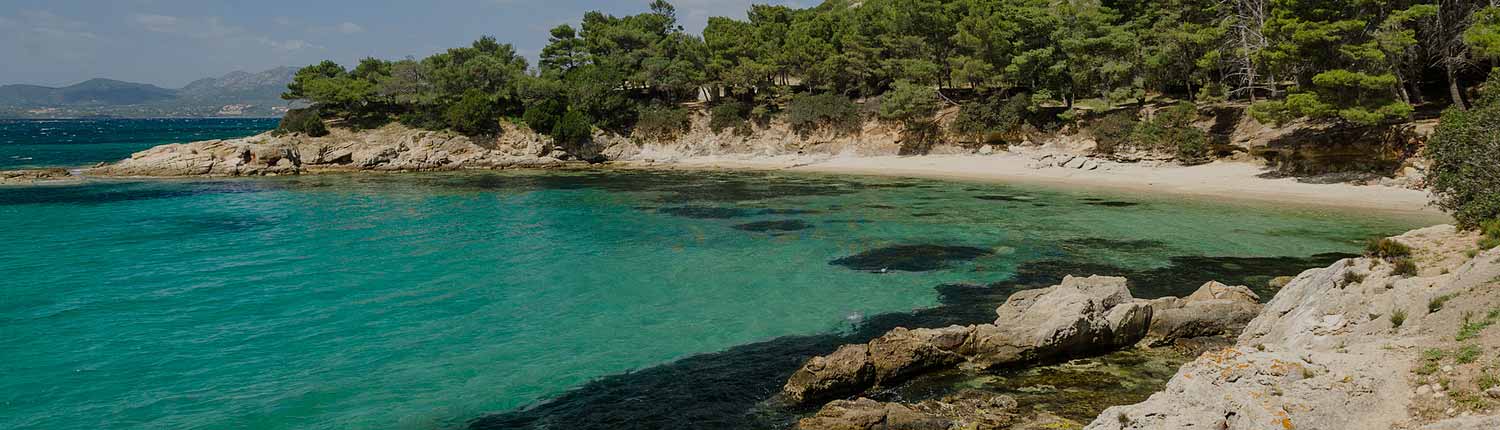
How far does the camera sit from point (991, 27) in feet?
189

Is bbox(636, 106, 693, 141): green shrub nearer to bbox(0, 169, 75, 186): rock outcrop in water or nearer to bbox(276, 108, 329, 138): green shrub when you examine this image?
bbox(276, 108, 329, 138): green shrub

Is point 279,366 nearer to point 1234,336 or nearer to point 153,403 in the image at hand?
point 153,403

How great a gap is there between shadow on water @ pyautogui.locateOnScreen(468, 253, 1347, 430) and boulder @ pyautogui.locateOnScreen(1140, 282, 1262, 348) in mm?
3423

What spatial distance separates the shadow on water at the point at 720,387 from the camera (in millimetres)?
12594

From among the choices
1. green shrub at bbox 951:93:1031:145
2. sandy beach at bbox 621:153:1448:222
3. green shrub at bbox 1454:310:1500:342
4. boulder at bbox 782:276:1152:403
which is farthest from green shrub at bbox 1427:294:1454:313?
green shrub at bbox 951:93:1031:145

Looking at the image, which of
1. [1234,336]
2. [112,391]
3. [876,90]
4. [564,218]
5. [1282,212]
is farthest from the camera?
[876,90]

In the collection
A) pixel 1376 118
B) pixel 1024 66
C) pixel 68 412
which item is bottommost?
pixel 68 412

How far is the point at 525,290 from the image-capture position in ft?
74.5

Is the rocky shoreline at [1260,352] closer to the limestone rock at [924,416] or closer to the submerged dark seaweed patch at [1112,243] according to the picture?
the limestone rock at [924,416]

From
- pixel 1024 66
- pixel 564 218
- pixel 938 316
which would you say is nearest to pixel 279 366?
pixel 938 316

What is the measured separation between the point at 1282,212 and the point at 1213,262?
13394 millimetres

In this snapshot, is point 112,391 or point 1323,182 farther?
point 1323,182

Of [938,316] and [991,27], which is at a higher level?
[991,27]

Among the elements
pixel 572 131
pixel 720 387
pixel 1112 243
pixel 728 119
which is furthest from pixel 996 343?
pixel 572 131
